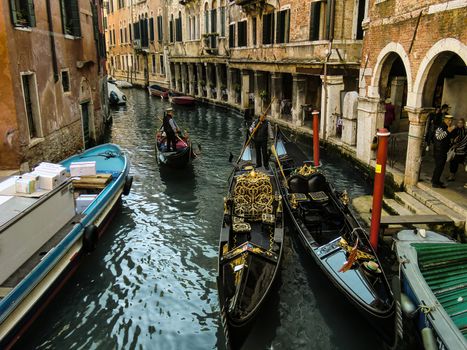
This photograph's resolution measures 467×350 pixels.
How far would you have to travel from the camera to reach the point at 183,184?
1095 cm

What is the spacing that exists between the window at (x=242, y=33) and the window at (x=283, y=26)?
399 centimetres

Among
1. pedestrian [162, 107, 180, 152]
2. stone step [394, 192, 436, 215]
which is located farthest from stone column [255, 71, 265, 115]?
stone step [394, 192, 436, 215]

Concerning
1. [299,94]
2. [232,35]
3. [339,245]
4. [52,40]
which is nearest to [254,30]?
[232,35]

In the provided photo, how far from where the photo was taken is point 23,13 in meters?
8.65

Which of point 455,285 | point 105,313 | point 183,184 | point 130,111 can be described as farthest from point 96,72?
point 455,285

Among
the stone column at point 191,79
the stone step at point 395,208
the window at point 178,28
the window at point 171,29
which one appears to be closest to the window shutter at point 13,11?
the stone step at point 395,208

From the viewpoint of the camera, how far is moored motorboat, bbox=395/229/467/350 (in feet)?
13.3

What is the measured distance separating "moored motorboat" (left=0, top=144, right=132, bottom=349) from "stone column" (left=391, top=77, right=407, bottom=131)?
961cm

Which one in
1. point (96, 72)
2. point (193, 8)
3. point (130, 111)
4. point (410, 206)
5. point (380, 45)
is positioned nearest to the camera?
point (410, 206)

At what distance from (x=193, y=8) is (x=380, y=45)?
19.6 meters

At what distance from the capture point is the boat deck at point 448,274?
4.46 m

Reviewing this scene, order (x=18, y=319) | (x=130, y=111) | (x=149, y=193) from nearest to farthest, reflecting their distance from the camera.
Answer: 1. (x=18, y=319)
2. (x=149, y=193)
3. (x=130, y=111)

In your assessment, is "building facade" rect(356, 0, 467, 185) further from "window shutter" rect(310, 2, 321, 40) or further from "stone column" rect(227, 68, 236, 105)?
"stone column" rect(227, 68, 236, 105)

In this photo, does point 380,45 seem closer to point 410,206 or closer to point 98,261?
point 410,206
